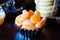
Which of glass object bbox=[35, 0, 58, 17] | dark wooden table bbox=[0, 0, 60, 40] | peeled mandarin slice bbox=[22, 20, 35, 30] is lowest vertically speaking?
dark wooden table bbox=[0, 0, 60, 40]

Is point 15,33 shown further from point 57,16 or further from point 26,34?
point 57,16

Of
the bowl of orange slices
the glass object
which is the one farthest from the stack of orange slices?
the glass object

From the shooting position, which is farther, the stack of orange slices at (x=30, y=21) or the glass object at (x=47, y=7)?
the glass object at (x=47, y=7)

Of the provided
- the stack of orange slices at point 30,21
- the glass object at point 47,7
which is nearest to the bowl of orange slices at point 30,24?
the stack of orange slices at point 30,21

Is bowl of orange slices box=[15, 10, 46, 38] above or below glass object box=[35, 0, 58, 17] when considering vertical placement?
below

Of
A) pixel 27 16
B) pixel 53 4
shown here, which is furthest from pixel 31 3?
pixel 27 16

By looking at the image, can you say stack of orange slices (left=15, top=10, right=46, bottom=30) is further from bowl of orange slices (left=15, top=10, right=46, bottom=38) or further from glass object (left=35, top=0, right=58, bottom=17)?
glass object (left=35, top=0, right=58, bottom=17)

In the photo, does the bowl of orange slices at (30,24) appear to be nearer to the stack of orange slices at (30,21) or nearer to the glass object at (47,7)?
the stack of orange slices at (30,21)

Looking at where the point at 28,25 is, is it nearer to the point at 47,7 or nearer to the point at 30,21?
the point at 30,21

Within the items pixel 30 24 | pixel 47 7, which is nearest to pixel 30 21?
pixel 30 24
